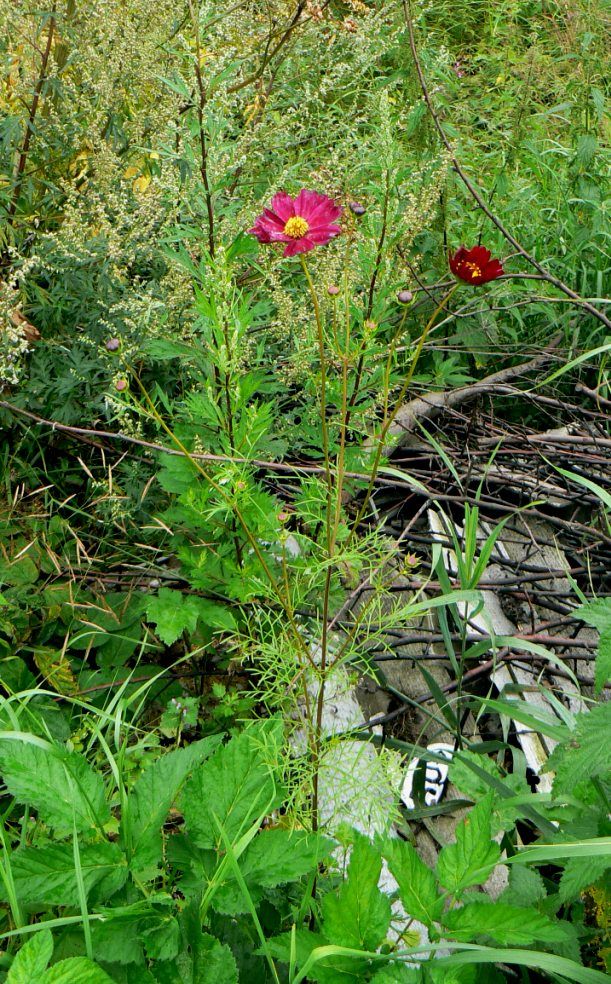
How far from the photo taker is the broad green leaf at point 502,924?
107 centimetres

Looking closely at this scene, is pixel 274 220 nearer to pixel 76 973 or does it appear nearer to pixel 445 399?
pixel 76 973

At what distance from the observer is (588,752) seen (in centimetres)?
118

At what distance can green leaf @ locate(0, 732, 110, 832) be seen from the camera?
1.24 m

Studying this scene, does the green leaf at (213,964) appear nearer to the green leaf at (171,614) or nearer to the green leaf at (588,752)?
the green leaf at (588,752)

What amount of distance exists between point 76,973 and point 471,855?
1.66 feet

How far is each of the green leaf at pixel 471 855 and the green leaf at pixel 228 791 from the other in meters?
0.27

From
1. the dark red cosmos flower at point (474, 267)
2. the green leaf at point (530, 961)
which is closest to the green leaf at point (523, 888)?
the green leaf at point (530, 961)

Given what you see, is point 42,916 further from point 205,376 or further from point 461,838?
point 205,376

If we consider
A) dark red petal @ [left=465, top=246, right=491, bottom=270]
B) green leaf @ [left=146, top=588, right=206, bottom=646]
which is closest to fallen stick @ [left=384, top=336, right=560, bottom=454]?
green leaf @ [left=146, top=588, right=206, bottom=646]

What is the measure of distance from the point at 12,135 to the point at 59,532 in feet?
3.65

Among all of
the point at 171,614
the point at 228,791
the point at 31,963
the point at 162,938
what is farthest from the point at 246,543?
the point at 31,963

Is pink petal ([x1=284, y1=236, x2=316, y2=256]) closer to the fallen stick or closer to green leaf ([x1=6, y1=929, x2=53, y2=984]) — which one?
green leaf ([x1=6, y1=929, x2=53, y2=984])

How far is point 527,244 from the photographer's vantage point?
3443 mm

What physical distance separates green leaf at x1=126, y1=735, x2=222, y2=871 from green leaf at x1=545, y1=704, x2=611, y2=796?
0.54m
